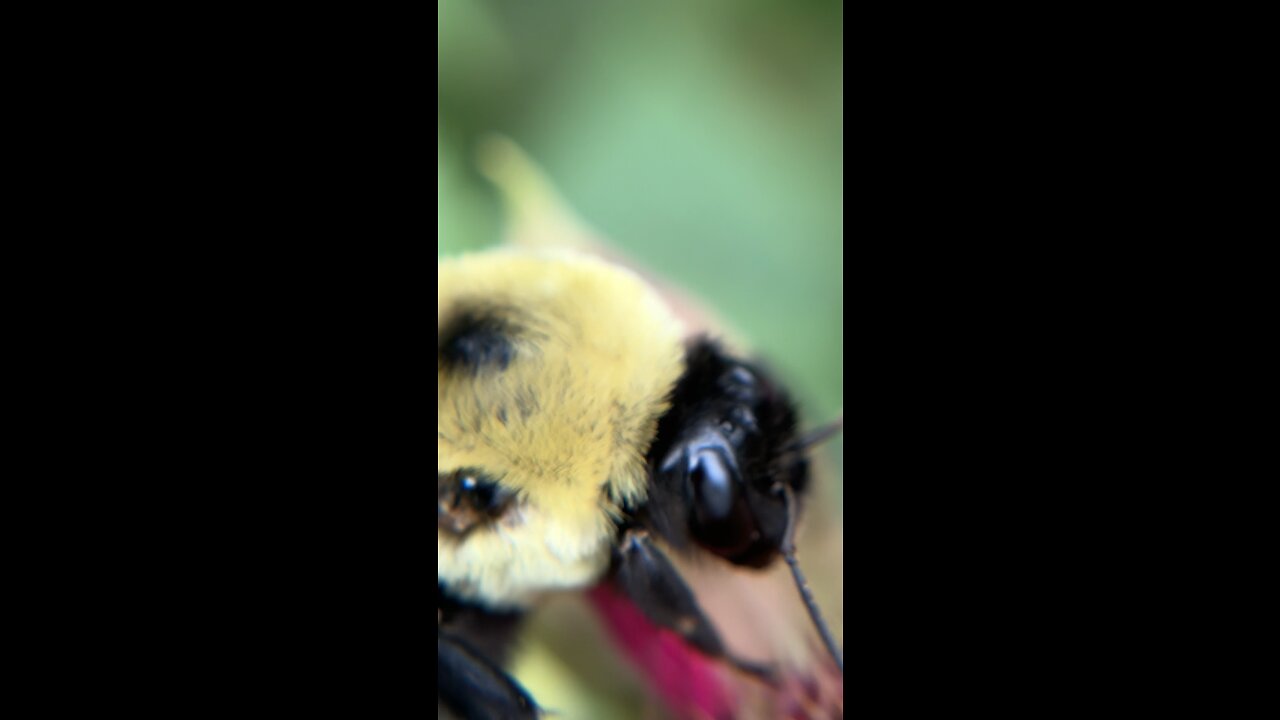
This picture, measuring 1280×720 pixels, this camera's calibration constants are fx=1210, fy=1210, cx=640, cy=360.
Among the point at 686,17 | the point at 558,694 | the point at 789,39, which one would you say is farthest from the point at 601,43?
the point at 558,694

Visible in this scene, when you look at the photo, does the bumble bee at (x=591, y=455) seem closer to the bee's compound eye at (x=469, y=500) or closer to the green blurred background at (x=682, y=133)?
the bee's compound eye at (x=469, y=500)

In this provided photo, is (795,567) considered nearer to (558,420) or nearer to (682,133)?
(558,420)

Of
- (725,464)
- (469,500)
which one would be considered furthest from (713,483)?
(469,500)

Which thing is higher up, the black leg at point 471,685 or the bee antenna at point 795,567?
the bee antenna at point 795,567

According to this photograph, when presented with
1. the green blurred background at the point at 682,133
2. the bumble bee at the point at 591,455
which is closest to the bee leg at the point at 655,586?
the bumble bee at the point at 591,455

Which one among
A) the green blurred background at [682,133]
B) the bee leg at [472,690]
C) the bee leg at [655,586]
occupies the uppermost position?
the green blurred background at [682,133]
